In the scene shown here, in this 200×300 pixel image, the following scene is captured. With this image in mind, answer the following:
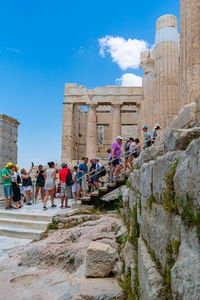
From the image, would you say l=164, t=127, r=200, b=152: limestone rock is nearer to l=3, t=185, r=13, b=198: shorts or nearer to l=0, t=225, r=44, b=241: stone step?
l=0, t=225, r=44, b=241: stone step

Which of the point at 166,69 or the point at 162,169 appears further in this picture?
the point at 166,69

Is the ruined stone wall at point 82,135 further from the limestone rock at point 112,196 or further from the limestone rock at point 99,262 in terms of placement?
the limestone rock at point 99,262

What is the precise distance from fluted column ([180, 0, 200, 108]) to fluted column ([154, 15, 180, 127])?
5.18 metres

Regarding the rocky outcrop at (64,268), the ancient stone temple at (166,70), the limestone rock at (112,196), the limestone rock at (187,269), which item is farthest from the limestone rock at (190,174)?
the ancient stone temple at (166,70)

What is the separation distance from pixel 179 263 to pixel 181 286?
0.12 m

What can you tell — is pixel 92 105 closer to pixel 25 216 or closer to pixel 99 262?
pixel 25 216

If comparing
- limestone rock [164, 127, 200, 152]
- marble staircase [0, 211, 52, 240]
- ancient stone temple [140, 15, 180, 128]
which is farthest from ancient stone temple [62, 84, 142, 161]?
limestone rock [164, 127, 200, 152]

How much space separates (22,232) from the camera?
7004 mm

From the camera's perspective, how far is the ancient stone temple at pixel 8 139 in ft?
48.7

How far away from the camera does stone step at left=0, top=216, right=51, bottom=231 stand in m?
7.27

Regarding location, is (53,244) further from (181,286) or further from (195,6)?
(195,6)

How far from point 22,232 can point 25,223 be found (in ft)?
1.71

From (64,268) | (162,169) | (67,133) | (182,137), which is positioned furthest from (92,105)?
(182,137)

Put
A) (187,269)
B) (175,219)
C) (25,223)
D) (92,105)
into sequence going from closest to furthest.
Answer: (187,269)
(175,219)
(25,223)
(92,105)
